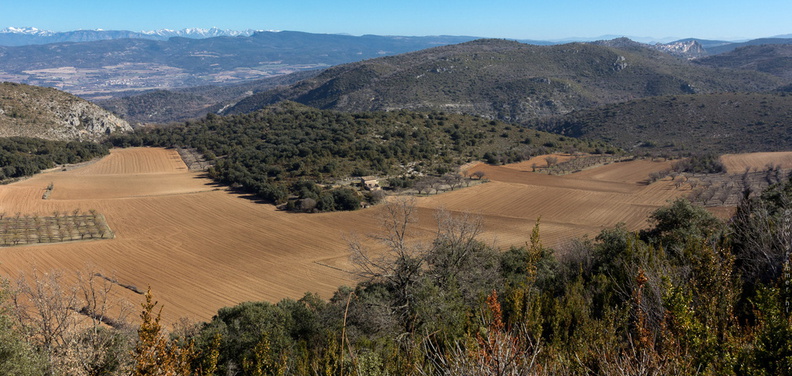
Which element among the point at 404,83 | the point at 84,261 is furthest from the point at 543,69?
the point at 84,261

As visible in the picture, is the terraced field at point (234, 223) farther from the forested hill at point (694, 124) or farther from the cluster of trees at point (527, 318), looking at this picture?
the forested hill at point (694, 124)

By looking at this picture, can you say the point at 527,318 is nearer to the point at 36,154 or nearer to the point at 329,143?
the point at 329,143

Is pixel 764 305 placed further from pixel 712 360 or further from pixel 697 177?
pixel 697 177

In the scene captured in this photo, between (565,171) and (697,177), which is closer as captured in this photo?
(697,177)

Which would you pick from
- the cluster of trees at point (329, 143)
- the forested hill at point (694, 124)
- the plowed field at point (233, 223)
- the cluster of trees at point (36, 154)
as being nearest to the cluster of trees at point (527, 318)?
the plowed field at point (233, 223)

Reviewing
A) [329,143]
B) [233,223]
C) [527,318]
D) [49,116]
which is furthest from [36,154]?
[527,318]

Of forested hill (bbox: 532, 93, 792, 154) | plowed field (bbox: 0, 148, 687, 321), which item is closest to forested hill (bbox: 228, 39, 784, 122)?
forested hill (bbox: 532, 93, 792, 154)
